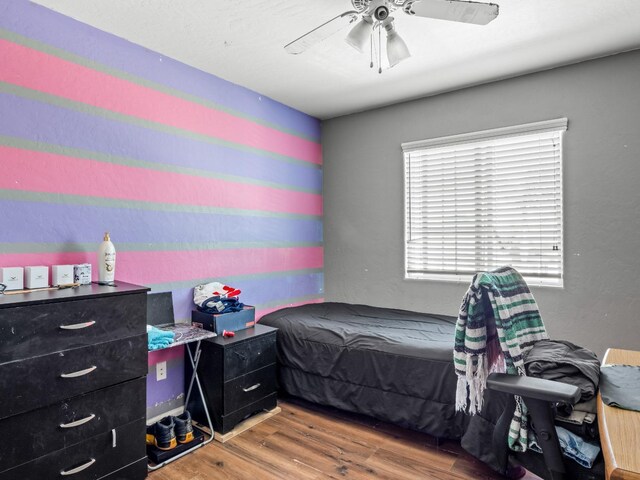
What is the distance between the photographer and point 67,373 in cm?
170

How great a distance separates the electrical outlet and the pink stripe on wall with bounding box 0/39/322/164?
1.68m

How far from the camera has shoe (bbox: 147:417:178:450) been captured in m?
2.19

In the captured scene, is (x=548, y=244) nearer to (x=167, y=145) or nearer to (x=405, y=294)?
(x=405, y=294)

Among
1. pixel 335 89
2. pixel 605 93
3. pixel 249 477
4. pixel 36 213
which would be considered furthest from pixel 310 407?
pixel 605 93

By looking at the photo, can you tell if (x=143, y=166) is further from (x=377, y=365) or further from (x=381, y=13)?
(x=377, y=365)

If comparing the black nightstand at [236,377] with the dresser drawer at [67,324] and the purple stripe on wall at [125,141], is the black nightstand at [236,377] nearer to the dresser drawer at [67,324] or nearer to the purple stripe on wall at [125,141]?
the dresser drawer at [67,324]

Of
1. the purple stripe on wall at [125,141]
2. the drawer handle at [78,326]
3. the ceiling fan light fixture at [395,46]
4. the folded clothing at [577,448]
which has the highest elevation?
the ceiling fan light fixture at [395,46]

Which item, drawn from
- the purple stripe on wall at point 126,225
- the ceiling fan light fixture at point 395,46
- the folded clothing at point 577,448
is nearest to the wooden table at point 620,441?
the folded clothing at point 577,448

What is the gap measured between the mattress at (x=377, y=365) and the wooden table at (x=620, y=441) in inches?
45.6

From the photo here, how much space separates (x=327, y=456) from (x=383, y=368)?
24.9 inches

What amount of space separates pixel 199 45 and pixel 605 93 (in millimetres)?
2840

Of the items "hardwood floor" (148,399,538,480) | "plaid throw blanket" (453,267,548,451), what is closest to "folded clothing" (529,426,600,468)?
"plaid throw blanket" (453,267,548,451)

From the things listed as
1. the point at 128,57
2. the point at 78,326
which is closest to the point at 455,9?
the point at 128,57

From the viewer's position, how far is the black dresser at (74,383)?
5.08 feet
